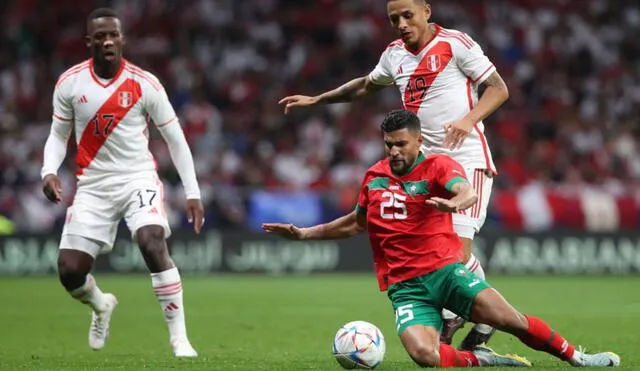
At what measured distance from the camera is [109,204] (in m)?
8.95

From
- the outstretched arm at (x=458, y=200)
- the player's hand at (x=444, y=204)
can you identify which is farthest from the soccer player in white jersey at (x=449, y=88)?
the player's hand at (x=444, y=204)

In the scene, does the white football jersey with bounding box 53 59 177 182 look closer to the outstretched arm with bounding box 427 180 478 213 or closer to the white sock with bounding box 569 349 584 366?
the outstretched arm with bounding box 427 180 478 213

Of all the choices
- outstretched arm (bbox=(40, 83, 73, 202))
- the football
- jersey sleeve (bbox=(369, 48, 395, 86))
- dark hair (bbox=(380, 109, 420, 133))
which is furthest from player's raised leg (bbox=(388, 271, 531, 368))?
outstretched arm (bbox=(40, 83, 73, 202))

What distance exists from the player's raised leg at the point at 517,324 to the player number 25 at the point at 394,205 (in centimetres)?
72

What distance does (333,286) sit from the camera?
17453mm

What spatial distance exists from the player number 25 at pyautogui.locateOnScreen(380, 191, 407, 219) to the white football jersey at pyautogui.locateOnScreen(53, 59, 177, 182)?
6.90ft

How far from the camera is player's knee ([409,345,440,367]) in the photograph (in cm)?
716

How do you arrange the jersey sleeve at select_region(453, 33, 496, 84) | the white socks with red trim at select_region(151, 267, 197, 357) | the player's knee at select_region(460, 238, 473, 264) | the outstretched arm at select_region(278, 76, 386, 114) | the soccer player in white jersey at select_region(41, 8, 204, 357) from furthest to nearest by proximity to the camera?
the soccer player in white jersey at select_region(41, 8, 204, 357)
the white socks with red trim at select_region(151, 267, 197, 357)
the outstretched arm at select_region(278, 76, 386, 114)
the jersey sleeve at select_region(453, 33, 496, 84)
the player's knee at select_region(460, 238, 473, 264)

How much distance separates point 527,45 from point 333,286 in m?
9.44

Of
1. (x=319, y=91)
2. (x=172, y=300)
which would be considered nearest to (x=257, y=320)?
(x=172, y=300)

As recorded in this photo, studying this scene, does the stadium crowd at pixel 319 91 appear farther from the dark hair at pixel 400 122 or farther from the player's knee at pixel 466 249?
the dark hair at pixel 400 122

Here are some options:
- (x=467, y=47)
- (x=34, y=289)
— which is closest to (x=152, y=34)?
(x=34, y=289)

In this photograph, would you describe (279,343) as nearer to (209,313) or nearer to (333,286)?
(209,313)

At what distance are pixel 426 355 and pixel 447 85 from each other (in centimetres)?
187
